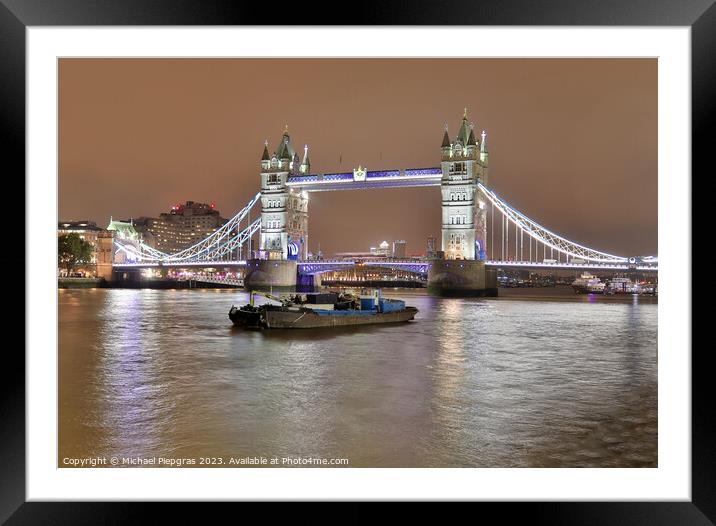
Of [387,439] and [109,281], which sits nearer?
[387,439]

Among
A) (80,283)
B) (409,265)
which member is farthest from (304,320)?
(80,283)

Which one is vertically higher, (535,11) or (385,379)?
(535,11)

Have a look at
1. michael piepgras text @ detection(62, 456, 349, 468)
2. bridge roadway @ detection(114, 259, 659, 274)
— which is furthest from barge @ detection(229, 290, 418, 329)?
bridge roadway @ detection(114, 259, 659, 274)

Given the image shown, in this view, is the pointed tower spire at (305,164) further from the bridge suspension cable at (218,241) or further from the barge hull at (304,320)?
the barge hull at (304,320)

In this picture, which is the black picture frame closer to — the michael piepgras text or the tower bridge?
the michael piepgras text

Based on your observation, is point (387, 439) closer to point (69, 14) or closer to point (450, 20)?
point (450, 20)
